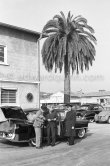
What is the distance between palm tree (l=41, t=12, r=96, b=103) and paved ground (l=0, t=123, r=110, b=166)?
53.0 ft

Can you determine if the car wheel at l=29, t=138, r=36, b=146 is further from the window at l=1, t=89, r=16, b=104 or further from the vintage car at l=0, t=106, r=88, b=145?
the window at l=1, t=89, r=16, b=104

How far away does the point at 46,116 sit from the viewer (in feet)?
41.0

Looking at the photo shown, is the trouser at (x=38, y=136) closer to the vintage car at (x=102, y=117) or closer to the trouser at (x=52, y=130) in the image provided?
the trouser at (x=52, y=130)

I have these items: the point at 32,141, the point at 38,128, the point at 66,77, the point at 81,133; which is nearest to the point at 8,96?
the point at 81,133

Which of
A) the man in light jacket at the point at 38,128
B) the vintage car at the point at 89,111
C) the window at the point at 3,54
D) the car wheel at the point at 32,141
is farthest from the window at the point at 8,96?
the man in light jacket at the point at 38,128

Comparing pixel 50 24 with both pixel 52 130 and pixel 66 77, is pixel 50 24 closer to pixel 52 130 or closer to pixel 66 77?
pixel 66 77

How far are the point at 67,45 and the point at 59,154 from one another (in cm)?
1951

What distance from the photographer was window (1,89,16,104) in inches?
764

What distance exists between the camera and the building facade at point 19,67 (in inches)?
765

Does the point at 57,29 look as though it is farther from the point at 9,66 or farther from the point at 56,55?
the point at 9,66

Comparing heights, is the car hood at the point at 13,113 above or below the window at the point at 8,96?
below

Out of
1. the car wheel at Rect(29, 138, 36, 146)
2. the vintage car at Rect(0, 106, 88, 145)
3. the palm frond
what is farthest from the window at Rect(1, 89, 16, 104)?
the palm frond

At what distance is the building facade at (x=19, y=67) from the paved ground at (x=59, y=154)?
677 centimetres

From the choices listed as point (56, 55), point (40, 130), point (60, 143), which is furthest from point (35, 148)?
point (56, 55)
